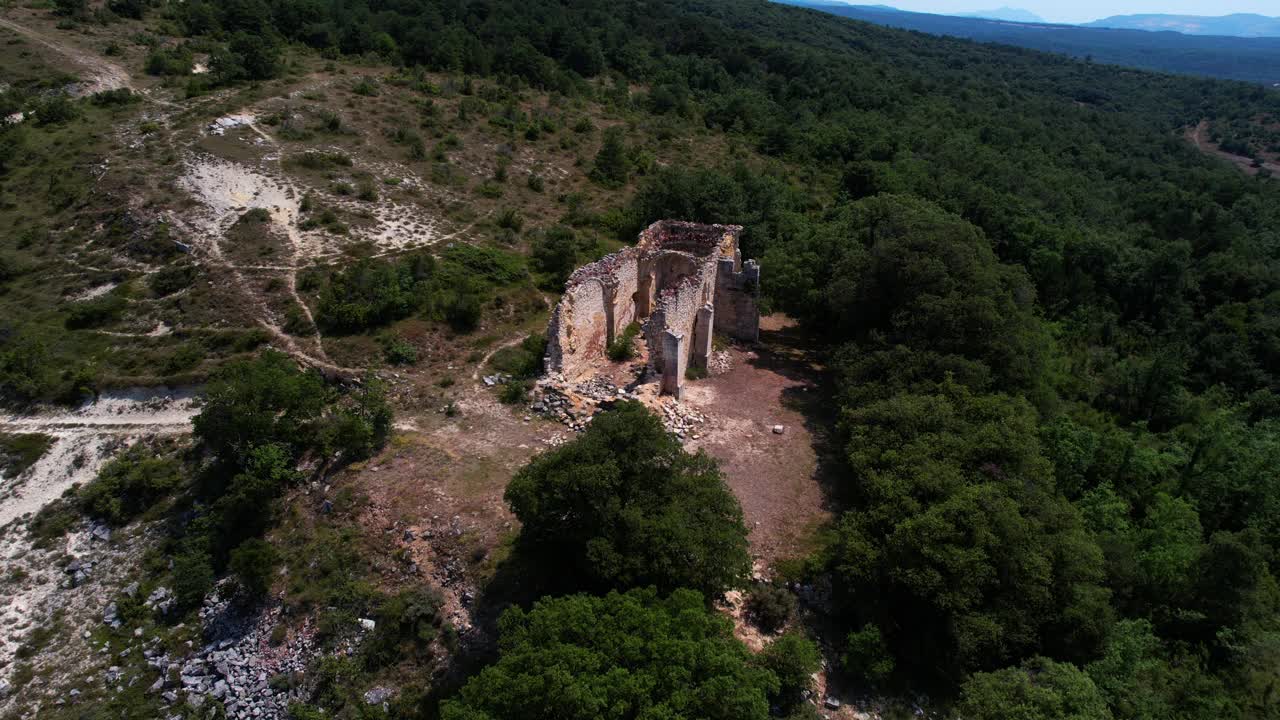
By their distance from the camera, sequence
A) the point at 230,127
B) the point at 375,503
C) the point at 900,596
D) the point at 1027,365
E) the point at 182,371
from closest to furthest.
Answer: the point at 900,596
the point at 375,503
the point at 1027,365
the point at 182,371
the point at 230,127

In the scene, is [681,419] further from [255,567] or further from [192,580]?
[192,580]

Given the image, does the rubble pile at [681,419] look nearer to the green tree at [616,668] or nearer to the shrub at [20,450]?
the green tree at [616,668]

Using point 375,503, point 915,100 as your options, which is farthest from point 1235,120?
point 375,503

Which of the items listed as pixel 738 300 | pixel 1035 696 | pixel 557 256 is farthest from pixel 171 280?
pixel 1035 696

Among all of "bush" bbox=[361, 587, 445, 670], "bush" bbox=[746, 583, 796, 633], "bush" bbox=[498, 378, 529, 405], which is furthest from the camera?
"bush" bbox=[498, 378, 529, 405]

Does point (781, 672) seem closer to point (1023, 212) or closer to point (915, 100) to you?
point (1023, 212)

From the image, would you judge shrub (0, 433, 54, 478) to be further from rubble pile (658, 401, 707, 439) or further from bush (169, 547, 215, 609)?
rubble pile (658, 401, 707, 439)

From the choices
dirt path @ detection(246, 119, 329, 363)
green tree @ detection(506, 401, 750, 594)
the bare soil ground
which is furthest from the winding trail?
green tree @ detection(506, 401, 750, 594)

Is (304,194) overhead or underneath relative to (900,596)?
overhead
